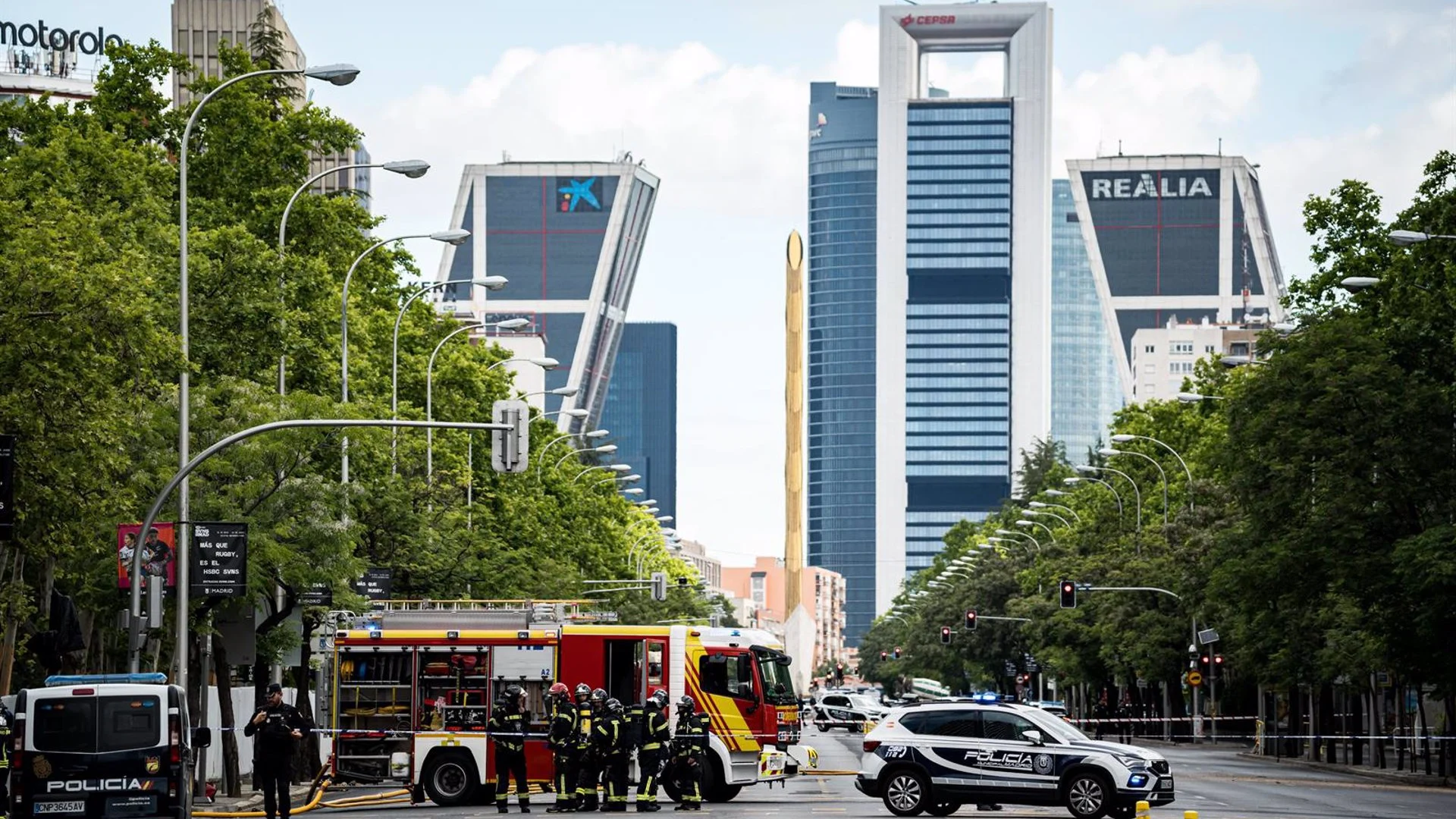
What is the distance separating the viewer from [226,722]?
123ft

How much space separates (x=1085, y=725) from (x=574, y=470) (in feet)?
82.2

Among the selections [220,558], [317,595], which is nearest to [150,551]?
[220,558]

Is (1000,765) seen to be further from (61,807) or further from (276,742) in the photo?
(61,807)

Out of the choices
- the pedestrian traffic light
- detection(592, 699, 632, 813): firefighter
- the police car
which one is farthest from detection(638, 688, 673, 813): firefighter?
the pedestrian traffic light

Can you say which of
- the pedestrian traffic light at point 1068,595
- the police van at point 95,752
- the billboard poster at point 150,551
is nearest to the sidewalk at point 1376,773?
the pedestrian traffic light at point 1068,595

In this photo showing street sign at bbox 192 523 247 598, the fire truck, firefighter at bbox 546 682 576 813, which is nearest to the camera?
firefighter at bbox 546 682 576 813

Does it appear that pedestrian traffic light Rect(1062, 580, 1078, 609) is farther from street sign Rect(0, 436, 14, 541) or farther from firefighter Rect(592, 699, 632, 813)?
street sign Rect(0, 436, 14, 541)

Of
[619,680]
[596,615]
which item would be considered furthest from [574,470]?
[619,680]

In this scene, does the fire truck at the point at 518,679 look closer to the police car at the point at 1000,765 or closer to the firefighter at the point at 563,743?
the firefighter at the point at 563,743

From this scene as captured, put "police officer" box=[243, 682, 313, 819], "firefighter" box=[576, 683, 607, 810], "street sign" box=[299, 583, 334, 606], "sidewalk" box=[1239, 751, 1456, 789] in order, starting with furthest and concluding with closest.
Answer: "sidewalk" box=[1239, 751, 1456, 789] → "street sign" box=[299, 583, 334, 606] → "firefighter" box=[576, 683, 607, 810] → "police officer" box=[243, 682, 313, 819]

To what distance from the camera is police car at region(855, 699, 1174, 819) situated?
96.6 ft

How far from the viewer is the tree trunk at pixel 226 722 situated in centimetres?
3697

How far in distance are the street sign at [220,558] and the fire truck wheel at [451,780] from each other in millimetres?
4222

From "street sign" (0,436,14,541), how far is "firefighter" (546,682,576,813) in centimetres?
877
